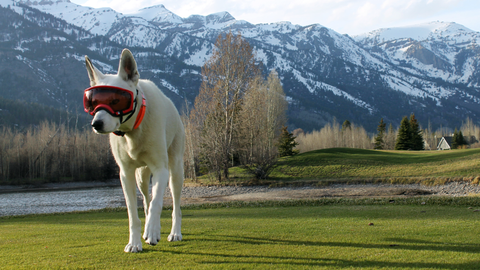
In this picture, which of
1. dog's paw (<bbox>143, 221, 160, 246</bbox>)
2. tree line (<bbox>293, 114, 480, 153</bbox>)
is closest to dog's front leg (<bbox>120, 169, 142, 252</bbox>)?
dog's paw (<bbox>143, 221, 160, 246</bbox>)

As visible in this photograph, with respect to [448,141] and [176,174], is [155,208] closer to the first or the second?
[176,174]

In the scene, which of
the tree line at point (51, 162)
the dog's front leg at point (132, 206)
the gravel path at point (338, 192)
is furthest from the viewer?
the tree line at point (51, 162)

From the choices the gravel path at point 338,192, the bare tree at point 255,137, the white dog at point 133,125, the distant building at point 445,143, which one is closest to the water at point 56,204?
the gravel path at point 338,192

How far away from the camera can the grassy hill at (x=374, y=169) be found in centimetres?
3469

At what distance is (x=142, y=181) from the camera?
6465 millimetres

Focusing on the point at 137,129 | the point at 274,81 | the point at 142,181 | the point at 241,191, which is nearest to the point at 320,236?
the point at 142,181

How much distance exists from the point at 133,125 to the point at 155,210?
131 cm

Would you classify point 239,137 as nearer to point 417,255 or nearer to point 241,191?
point 241,191

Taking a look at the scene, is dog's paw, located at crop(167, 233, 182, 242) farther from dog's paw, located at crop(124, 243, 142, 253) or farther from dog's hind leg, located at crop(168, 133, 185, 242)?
dog's paw, located at crop(124, 243, 142, 253)

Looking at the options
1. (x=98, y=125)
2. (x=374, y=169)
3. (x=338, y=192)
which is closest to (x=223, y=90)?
(x=338, y=192)

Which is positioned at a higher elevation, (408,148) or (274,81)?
(274,81)

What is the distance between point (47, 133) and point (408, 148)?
8260 centimetres

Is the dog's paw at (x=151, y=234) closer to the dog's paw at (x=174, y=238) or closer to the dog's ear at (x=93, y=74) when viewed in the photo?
the dog's paw at (x=174, y=238)

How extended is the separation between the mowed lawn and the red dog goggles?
36.9 m
